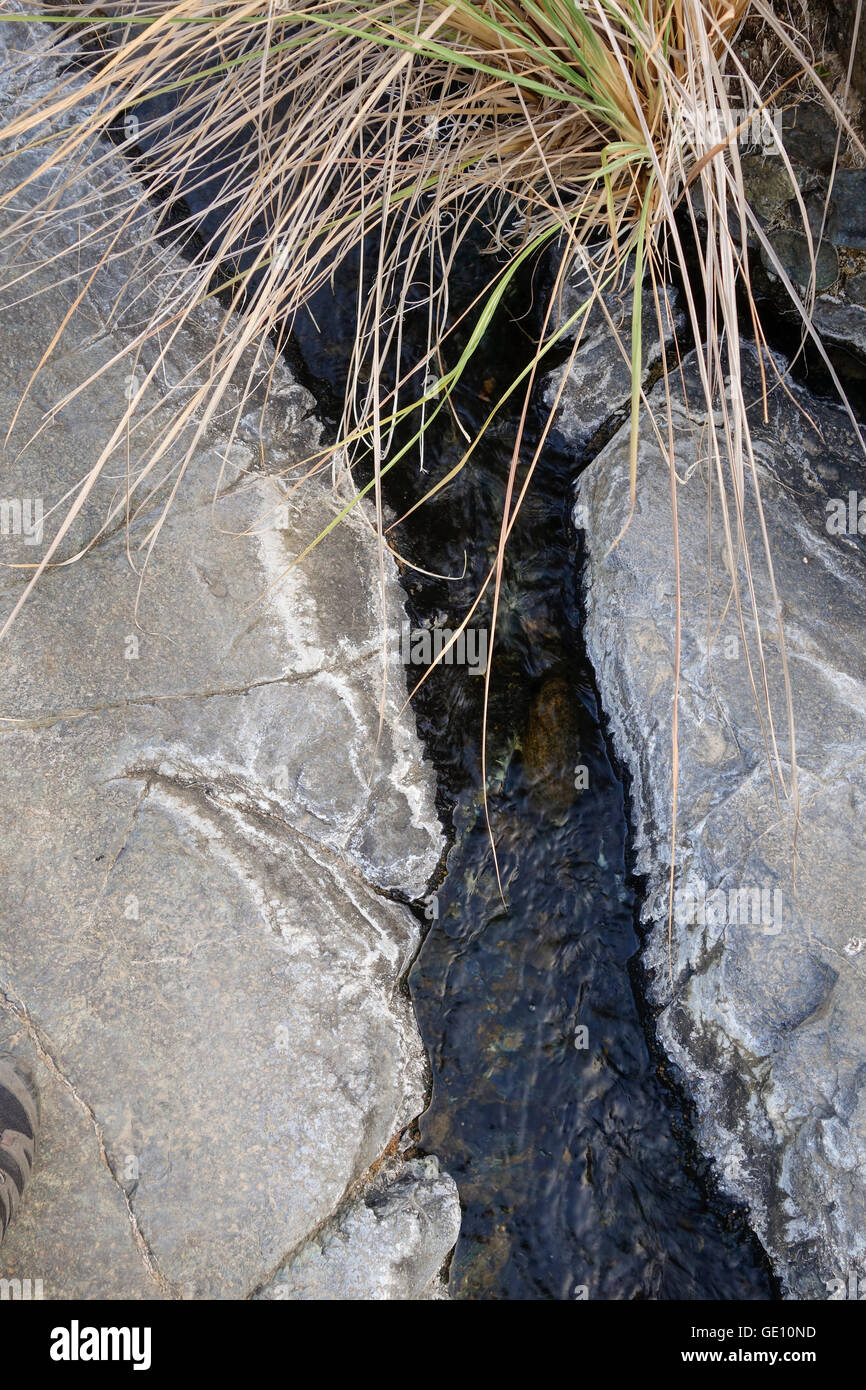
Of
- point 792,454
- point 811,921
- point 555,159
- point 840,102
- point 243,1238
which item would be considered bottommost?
point 243,1238

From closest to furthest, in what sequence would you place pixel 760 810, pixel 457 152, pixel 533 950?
1. pixel 457 152
2. pixel 760 810
3. pixel 533 950

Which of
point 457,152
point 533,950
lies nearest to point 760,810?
point 533,950

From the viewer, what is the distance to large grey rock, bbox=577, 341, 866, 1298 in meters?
2.10

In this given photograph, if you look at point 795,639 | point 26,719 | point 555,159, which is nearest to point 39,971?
point 26,719

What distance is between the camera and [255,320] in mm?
1860

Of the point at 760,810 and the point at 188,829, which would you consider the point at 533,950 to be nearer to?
the point at 760,810

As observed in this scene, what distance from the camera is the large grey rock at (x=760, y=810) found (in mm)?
2104

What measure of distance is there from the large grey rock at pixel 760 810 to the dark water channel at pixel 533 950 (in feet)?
0.31

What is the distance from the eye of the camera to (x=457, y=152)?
2.11 meters

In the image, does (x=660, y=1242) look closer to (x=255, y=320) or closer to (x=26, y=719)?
(x=26, y=719)

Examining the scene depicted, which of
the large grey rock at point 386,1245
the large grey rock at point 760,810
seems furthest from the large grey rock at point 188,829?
the large grey rock at point 760,810

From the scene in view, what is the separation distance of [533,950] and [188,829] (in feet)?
3.27

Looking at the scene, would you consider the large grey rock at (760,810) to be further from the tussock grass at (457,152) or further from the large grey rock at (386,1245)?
the large grey rock at (386,1245)
